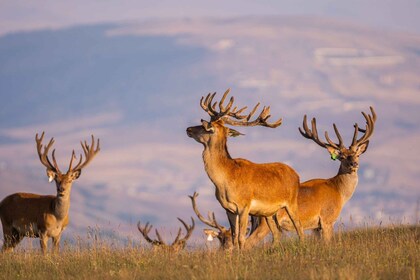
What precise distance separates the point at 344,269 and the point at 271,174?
11.6ft

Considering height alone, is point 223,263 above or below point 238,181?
below

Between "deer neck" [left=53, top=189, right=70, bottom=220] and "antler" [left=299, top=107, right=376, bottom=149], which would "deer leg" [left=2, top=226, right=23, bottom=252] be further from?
"antler" [left=299, top=107, right=376, bottom=149]

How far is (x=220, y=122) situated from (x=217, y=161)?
0.63 m

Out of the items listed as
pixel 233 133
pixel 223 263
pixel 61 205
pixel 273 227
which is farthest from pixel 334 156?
pixel 223 263

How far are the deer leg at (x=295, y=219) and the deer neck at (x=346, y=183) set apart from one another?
2.10 m

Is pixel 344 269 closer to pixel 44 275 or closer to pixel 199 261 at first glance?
pixel 199 261

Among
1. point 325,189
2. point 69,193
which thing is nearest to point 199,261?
point 325,189

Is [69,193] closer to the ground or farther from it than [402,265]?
farther from it

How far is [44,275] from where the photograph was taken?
11992 millimetres

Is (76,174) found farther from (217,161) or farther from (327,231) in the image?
(327,231)

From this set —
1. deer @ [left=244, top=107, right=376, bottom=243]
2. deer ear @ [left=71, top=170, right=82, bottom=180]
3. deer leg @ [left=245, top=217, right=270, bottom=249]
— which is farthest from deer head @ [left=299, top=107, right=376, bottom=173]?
deer ear @ [left=71, top=170, right=82, bottom=180]

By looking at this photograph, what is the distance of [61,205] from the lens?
1700 centimetres

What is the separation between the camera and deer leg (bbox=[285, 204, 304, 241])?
13735 mm

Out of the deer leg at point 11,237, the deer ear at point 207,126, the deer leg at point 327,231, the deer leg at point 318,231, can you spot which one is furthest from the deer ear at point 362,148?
the deer leg at point 11,237
